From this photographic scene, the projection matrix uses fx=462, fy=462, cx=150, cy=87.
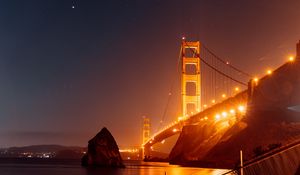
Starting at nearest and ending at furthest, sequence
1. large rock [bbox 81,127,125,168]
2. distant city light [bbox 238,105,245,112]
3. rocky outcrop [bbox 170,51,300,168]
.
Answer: rocky outcrop [bbox 170,51,300,168]
distant city light [bbox 238,105,245,112]
large rock [bbox 81,127,125,168]

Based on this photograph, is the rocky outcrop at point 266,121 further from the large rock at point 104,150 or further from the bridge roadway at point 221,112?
the large rock at point 104,150

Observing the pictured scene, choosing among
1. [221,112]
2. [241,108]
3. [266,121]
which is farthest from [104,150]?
[266,121]

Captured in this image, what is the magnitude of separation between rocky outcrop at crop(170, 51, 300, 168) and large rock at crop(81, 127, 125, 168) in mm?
18238

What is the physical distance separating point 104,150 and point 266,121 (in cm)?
3178

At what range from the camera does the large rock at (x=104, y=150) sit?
242 feet

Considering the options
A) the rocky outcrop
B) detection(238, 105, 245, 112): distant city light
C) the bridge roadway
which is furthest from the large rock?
detection(238, 105, 245, 112): distant city light

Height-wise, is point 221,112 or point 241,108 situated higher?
point 221,112

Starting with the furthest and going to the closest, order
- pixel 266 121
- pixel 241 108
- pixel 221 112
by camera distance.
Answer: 1. pixel 221 112
2. pixel 241 108
3. pixel 266 121

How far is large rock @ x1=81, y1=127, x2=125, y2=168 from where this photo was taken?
7369 cm

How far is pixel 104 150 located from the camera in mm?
74375

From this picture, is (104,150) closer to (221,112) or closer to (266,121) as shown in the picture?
(221,112)

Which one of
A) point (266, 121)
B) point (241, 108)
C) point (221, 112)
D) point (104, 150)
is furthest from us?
point (104, 150)

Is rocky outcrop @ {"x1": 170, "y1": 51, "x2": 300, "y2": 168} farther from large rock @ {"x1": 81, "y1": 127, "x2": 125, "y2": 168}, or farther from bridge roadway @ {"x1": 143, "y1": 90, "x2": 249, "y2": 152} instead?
large rock @ {"x1": 81, "y1": 127, "x2": 125, "y2": 168}

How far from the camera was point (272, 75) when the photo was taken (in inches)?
2031
